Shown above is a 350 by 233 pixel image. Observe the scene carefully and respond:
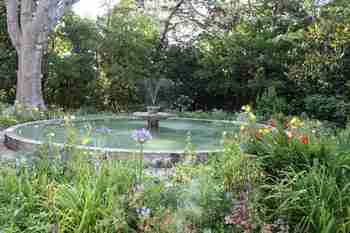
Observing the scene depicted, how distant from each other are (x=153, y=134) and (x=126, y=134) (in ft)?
1.73

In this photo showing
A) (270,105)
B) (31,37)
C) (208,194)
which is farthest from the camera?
(270,105)

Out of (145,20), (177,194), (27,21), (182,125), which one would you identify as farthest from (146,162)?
(145,20)

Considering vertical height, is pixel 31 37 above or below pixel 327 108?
above

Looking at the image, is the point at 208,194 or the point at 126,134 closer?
the point at 208,194

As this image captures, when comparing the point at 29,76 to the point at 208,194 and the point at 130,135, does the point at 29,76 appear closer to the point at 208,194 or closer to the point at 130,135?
the point at 130,135

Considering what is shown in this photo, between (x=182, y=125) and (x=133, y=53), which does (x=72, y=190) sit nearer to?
(x=182, y=125)

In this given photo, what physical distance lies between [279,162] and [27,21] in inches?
342

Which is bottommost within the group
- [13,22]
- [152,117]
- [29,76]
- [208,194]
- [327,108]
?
[208,194]

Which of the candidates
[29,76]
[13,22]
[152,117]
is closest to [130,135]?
[152,117]

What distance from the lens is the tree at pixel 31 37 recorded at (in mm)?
9625

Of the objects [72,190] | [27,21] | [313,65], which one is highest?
[27,21]

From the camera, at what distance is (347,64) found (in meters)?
9.91

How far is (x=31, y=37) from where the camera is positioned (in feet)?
31.7

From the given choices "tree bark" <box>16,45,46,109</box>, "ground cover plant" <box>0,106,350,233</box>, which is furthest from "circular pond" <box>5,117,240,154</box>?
"tree bark" <box>16,45,46,109</box>
